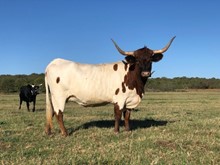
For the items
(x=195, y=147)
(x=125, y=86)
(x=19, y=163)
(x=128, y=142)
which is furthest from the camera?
(x=125, y=86)

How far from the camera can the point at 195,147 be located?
8.35 metres

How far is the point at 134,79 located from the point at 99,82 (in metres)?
1.13

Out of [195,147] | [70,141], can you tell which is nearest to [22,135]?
[70,141]

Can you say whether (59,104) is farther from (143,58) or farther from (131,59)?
(143,58)

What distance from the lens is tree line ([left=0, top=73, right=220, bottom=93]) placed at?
2781 inches

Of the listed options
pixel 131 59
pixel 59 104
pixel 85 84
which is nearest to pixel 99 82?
pixel 85 84

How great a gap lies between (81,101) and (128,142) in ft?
9.73

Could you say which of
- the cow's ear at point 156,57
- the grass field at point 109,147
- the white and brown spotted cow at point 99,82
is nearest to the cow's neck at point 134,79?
the white and brown spotted cow at point 99,82

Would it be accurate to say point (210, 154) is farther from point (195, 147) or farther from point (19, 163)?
point (19, 163)

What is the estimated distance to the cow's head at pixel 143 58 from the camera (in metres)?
10.9

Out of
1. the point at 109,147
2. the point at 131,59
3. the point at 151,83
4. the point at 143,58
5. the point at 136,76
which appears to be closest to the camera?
the point at 109,147

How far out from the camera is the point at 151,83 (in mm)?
90438

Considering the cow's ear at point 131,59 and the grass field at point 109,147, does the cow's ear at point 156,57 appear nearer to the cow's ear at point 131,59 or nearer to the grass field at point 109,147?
the cow's ear at point 131,59

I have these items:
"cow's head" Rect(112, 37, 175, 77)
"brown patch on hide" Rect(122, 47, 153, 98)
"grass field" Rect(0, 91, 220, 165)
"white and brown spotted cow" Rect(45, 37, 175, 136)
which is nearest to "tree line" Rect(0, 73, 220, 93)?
"white and brown spotted cow" Rect(45, 37, 175, 136)
